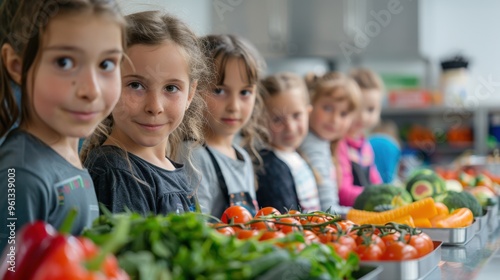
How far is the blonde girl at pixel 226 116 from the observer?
2.32 metres

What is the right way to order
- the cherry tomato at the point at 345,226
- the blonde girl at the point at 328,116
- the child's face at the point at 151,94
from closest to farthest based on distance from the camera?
the cherry tomato at the point at 345,226 → the child's face at the point at 151,94 → the blonde girl at the point at 328,116

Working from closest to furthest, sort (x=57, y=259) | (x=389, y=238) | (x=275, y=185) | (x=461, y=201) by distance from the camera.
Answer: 1. (x=57, y=259)
2. (x=389, y=238)
3. (x=461, y=201)
4. (x=275, y=185)

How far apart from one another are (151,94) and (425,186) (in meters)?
1.33

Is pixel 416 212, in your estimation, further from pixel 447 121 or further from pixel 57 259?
pixel 447 121

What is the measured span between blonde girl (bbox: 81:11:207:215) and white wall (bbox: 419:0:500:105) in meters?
6.05

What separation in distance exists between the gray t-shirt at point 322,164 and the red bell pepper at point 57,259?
94.4 inches

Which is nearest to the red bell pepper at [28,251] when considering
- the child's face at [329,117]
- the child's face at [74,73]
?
the child's face at [74,73]

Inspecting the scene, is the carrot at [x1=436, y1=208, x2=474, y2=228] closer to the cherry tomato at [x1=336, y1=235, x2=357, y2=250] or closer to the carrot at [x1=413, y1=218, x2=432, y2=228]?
the carrot at [x1=413, y1=218, x2=432, y2=228]

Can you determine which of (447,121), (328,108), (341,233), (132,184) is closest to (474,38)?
(447,121)

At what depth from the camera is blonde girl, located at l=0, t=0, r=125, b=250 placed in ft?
3.87

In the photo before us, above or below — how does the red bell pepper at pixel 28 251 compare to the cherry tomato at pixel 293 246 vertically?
above

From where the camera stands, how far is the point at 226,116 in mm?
2389

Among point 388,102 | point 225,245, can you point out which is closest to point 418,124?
point 388,102

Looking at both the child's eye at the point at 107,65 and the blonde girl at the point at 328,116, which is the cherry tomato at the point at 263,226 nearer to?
the child's eye at the point at 107,65
